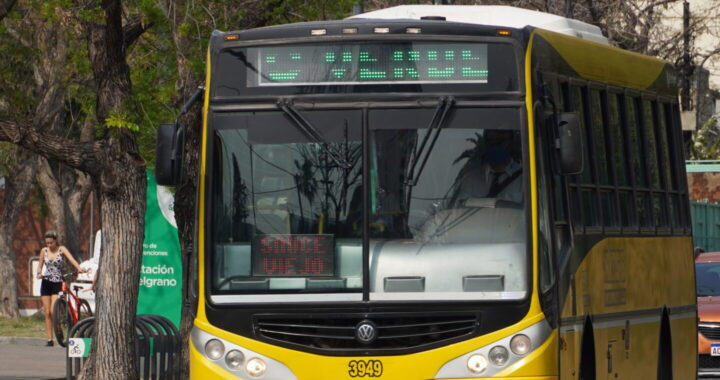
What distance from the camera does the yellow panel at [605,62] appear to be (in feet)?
37.1

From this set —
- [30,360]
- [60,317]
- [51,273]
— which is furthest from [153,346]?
[51,273]

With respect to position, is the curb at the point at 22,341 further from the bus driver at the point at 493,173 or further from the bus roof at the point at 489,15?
the bus driver at the point at 493,173

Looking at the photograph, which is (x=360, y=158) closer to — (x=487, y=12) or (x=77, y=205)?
(x=487, y=12)

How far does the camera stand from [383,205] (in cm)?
995

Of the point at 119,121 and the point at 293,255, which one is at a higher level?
the point at 119,121

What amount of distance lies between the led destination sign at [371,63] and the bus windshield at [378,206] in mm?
243

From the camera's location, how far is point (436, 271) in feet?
32.3

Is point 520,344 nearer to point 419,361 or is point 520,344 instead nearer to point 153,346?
point 419,361

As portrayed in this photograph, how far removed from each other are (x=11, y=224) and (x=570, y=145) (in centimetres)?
2627

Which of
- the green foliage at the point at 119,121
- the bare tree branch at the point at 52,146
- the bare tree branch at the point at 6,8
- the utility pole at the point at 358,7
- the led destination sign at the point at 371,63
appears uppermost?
the utility pole at the point at 358,7

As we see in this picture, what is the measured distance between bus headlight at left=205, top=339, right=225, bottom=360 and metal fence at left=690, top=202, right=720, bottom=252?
25.4 metres

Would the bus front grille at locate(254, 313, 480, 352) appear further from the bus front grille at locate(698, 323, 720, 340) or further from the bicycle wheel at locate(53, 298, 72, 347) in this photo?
the bicycle wheel at locate(53, 298, 72, 347)

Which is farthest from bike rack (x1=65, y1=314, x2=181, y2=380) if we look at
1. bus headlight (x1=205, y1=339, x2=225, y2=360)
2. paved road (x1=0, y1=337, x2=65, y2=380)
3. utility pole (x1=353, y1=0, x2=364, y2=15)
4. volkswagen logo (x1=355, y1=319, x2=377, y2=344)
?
volkswagen logo (x1=355, y1=319, x2=377, y2=344)

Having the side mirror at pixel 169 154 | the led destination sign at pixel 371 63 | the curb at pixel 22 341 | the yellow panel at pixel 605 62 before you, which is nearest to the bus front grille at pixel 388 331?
the side mirror at pixel 169 154
